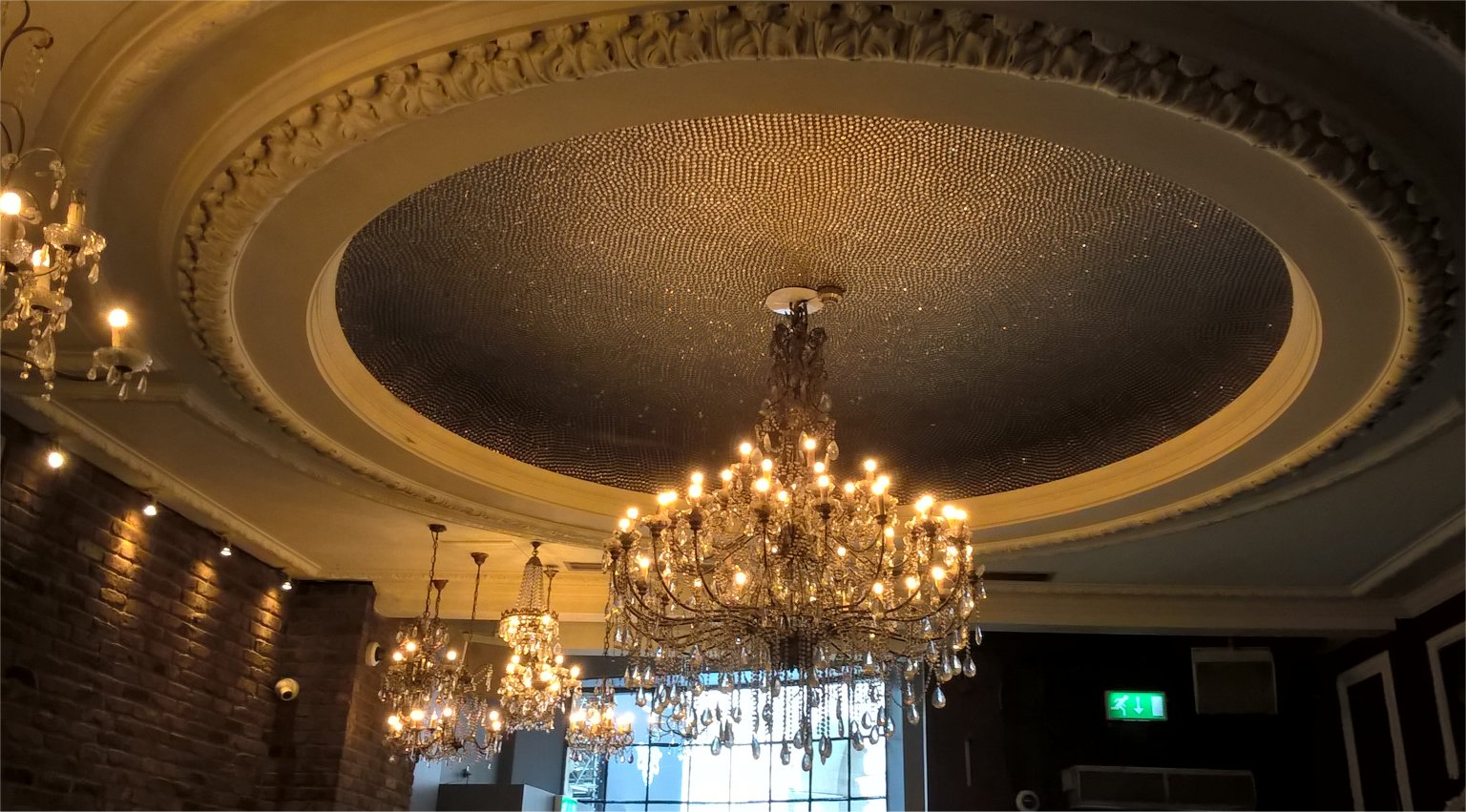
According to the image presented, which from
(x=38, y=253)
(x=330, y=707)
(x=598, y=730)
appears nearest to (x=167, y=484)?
(x=330, y=707)

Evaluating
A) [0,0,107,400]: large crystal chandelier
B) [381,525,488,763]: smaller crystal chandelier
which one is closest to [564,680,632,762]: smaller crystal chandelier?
[381,525,488,763]: smaller crystal chandelier

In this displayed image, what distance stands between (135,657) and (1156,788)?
21.7 feet

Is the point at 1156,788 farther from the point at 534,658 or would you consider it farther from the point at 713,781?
the point at 713,781

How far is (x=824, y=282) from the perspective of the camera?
4.34 metres

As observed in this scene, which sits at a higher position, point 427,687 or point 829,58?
point 829,58

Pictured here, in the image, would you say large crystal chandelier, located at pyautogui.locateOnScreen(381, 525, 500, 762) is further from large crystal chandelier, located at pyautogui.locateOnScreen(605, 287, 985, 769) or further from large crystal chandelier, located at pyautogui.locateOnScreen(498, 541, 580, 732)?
large crystal chandelier, located at pyautogui.locateOnScreen(605, 287, 985, 769)

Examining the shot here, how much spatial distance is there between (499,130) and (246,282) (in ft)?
4.22

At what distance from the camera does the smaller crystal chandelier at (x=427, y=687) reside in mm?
6777

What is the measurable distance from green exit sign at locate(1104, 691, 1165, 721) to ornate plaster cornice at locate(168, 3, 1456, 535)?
5.48 m

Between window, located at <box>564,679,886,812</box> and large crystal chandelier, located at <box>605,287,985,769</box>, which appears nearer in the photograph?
large crystal chandelier, located at <box>605,287,985,769</box>

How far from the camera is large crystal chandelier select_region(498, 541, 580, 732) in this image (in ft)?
22.1

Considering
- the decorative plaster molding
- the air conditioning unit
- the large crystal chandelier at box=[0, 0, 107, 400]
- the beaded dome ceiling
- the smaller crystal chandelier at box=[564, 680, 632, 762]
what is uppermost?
the beaded dome ceiling

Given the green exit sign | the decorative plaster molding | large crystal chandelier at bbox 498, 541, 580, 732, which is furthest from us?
the green exit sign

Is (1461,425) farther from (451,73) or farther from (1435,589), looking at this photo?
(451,73)
